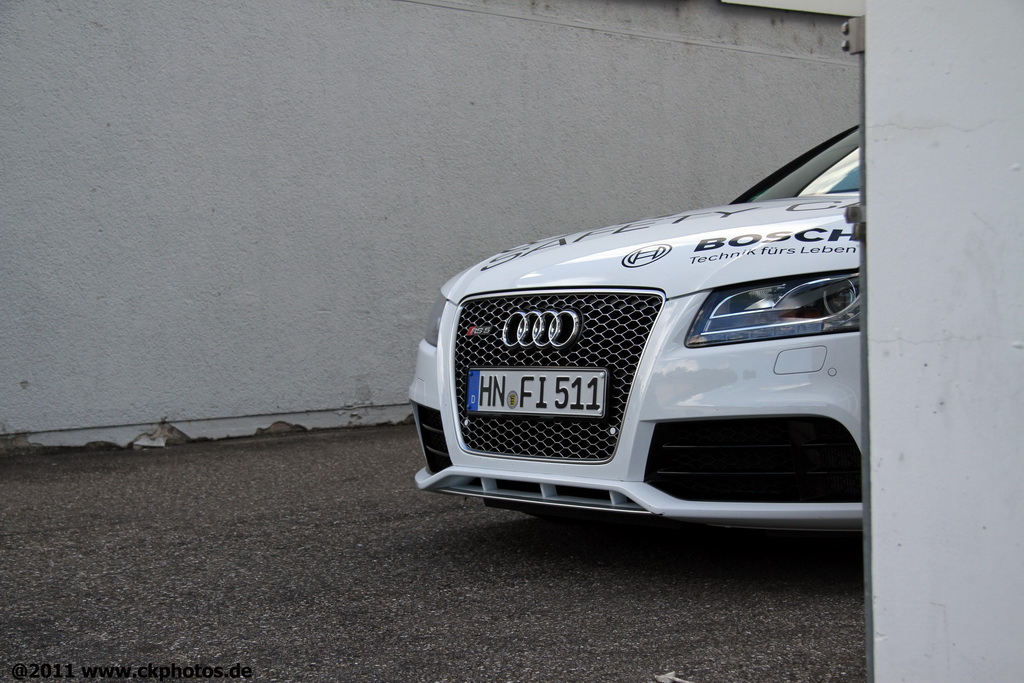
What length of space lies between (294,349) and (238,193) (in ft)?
3.30

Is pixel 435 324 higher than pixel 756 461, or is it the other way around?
pixel 435 324

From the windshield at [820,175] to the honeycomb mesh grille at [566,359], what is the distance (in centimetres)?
113

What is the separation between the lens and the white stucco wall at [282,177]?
603 centimetres

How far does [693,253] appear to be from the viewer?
2979 mm

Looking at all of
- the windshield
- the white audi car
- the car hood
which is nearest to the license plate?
the white audi car

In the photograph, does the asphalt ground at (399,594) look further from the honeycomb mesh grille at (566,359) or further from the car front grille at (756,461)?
the honeycomb mesh grille at (566,359)

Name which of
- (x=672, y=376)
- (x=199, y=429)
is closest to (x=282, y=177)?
(x=199, y=429)

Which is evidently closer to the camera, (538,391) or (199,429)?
(538,391)

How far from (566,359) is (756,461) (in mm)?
597

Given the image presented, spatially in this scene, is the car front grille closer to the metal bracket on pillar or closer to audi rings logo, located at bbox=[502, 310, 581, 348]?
audi rings logo, located at bbox=[502, 310, 581, 348]

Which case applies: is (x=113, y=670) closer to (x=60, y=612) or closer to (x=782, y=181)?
(x=60, y=612)

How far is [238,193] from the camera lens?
650 centimetres

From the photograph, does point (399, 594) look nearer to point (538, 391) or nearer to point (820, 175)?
point (538, 391)

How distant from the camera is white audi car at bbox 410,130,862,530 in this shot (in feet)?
9.01
